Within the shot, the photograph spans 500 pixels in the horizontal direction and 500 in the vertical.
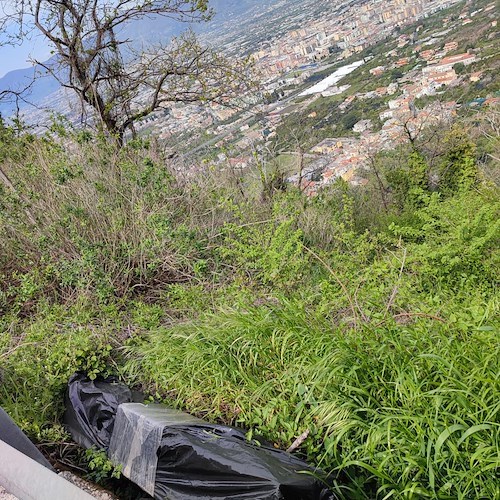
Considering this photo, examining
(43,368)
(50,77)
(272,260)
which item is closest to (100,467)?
(43,368)

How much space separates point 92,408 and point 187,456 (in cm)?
94

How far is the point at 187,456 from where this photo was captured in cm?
222

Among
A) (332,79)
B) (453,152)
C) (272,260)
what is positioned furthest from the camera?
(332,79)

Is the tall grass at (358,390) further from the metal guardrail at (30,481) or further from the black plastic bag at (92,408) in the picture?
the metal guardrail at (30,481)

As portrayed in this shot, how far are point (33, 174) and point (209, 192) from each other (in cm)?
196

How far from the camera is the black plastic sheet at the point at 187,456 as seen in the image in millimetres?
1965

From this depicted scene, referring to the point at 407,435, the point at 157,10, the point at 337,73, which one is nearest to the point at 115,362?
the point at 407,435

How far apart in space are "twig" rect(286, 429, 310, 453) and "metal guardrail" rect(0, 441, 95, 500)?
3.38 ft

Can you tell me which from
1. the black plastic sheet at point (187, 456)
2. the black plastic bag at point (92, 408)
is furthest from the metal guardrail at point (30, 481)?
the black plastic bag at point (92, 408)

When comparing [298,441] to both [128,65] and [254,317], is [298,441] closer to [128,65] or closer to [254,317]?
[254,317]

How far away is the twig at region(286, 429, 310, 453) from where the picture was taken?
2.21 meters

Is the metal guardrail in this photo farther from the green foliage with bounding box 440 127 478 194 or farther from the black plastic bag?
the green foliage with bounding box 440 127 478 194

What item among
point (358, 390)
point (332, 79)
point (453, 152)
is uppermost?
point (332, 79)

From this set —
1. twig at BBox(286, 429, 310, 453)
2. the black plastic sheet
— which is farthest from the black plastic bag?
twig at BBox(286, 429, 310, 453)
